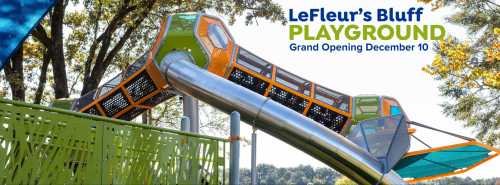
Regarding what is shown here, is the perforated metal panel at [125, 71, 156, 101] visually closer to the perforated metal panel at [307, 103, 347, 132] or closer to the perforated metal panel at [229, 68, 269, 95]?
the perforated metal panel at [229, 68, 269, 95]

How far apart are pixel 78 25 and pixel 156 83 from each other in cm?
803

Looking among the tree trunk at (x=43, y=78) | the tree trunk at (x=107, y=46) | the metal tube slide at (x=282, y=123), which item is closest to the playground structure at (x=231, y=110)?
the metal tube slide at (x=282, y=123)

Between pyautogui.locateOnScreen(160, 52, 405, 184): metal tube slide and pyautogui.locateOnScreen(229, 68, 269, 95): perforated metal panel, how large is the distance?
90 centimetres

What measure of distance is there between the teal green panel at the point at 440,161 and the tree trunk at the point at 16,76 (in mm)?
9588

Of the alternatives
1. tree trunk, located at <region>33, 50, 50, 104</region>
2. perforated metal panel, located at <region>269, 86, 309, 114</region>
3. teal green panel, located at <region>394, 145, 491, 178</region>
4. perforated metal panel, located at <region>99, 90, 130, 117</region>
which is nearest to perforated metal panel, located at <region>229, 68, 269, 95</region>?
perforated metal panel, located at <region>269, 86, 309, 114</region>

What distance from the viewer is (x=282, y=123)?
394 inches

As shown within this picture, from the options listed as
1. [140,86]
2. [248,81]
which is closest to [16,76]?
[140,86]

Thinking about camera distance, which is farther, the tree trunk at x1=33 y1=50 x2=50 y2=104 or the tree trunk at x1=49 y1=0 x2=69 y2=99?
→ the tree trunk at x1=33 y1=50 x2=50 y2=104

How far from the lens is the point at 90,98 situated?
13312mm

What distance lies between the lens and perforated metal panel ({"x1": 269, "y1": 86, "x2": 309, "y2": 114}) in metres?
12.1

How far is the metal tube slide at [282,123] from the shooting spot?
9.45 metres

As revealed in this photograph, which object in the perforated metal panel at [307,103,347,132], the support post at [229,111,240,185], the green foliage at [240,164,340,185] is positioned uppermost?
the perforated metal panel at [307,103,347,132]

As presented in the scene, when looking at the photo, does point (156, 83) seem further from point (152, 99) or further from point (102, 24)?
point (102, 24)

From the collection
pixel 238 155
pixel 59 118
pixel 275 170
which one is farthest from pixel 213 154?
pixel 275 170
